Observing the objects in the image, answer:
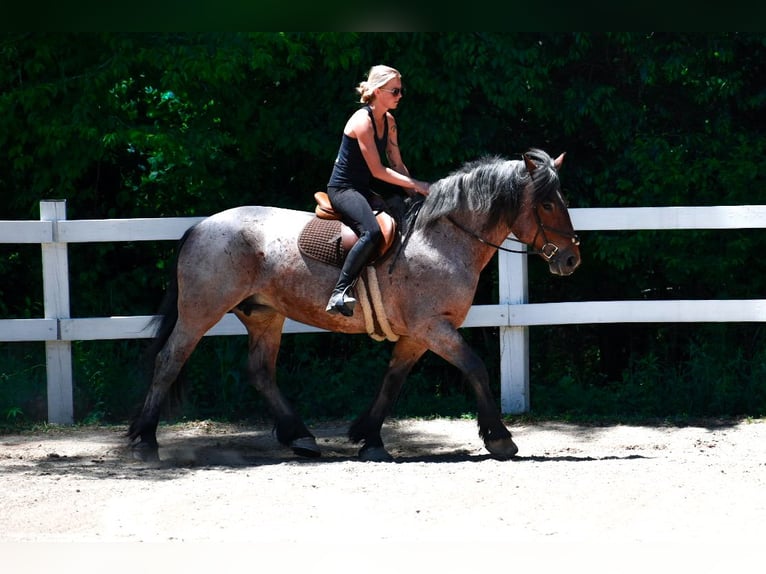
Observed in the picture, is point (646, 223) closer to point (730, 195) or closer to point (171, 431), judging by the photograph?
point (730, 195)

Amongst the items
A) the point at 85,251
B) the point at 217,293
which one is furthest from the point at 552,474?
the point at 85,251

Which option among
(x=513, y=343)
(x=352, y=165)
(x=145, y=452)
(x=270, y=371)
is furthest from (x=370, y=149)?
(x=513, y=343)

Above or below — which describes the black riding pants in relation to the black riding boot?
above

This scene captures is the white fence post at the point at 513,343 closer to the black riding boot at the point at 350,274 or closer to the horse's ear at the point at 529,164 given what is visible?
the horse's ear at the point at 529,164

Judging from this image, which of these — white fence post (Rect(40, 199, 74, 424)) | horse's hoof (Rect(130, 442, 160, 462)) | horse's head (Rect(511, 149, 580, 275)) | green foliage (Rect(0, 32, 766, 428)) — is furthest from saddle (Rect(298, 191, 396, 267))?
white fence post (Rect(40, 199, 74, 424))

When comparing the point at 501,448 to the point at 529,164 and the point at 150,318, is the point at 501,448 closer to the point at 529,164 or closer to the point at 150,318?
the point at 529,164

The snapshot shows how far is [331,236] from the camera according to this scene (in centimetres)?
656

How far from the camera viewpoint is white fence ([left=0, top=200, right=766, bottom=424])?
800 cm

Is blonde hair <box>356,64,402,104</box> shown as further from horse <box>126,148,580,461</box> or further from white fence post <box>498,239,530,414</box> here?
white fence post <box>498,239,530,414</box>

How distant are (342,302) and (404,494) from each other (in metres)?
1.58

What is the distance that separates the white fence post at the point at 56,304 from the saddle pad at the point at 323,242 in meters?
2.45

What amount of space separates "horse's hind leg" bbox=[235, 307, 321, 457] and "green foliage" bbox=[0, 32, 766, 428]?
4.88 ft

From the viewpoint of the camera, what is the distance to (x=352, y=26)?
1.91 m

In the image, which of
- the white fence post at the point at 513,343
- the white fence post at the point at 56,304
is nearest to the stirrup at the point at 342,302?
the white fence post at the point at 513,343
